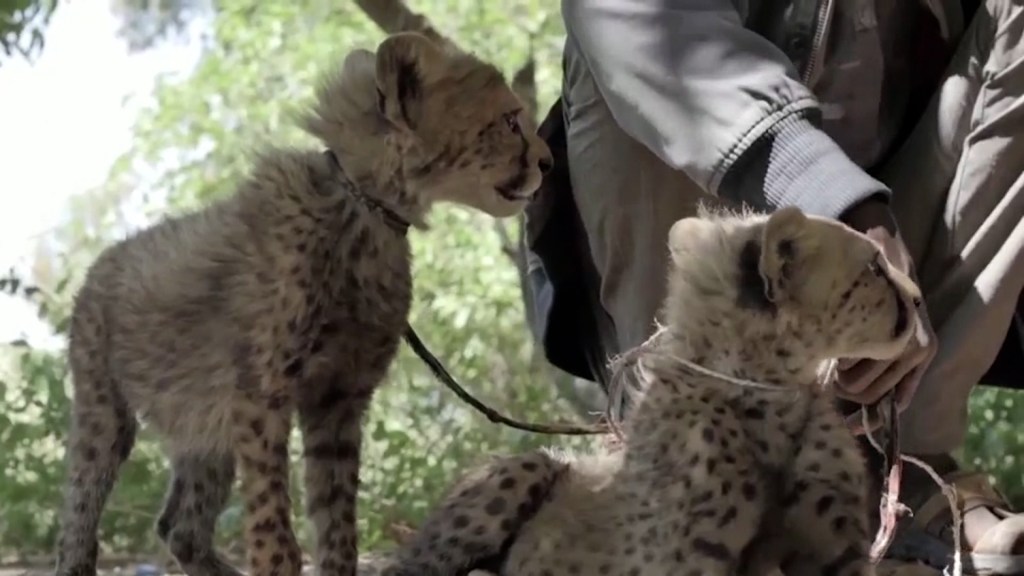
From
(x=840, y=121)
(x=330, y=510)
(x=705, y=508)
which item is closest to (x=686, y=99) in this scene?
(x=840, y=121)

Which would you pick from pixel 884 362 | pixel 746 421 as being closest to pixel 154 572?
pixel 746 421

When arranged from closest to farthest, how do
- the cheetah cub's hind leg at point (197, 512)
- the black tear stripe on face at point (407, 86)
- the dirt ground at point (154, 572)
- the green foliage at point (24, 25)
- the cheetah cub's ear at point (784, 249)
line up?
the cheetah cub's ear at point (784, 249) < the black tear stripe on face at point (407, 86) < the dirt ground at point (154, 572) < the cheetah cub's hind leg at point (197, 512) < the green foliage at point (24, 25)

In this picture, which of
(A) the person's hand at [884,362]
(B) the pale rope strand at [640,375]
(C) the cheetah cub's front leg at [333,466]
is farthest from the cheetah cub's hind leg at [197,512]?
(A) the person's hand at [884,362]

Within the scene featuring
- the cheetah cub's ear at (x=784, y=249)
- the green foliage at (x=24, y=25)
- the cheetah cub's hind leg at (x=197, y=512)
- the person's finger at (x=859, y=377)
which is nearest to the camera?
the cheetah cub's ear at (x=784, y=249)

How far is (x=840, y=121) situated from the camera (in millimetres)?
1764

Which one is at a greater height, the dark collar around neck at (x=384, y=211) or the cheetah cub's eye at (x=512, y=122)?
the cheetah cub's eye at (x=512, y=122)

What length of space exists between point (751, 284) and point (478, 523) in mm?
364

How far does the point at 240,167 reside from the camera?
2330mm

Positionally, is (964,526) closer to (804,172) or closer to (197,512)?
(804,172)

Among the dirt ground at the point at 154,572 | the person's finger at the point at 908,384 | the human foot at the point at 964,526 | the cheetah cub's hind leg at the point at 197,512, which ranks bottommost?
the human foot at the point at 964,526

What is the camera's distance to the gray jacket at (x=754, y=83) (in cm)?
142

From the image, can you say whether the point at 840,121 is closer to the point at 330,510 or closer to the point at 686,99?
the point at 686,99

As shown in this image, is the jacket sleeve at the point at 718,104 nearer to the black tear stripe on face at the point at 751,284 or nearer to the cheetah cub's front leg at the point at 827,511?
the black tear stripe on face at the point at 751,284

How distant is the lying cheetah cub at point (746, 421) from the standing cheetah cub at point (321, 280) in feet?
0.82
